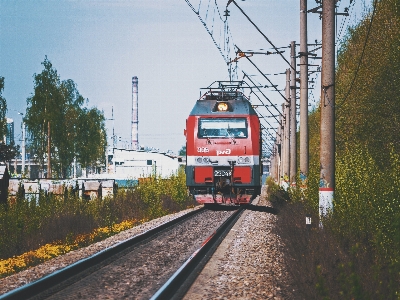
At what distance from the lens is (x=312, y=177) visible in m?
15.9

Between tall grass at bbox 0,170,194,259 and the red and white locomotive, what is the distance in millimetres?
2632

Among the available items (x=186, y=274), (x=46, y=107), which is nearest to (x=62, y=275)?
(x=186, y=274)

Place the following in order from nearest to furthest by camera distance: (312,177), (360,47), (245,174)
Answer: (312,177) → (245,174) → (360,47)

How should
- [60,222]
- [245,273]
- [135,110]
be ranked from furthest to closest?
[135,110] → [60,222] → [245,273]

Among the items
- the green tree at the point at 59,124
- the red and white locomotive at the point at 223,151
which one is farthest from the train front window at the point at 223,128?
the green tree at the point at 59,124

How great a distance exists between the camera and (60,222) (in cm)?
1627

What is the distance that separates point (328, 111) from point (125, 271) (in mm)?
5307

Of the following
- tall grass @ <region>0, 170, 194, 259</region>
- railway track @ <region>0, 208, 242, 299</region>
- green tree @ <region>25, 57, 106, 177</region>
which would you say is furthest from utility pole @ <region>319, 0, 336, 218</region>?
green tree @ <region>25, 57, 106, 177</region>

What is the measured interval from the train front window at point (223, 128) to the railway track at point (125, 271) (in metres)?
5.72

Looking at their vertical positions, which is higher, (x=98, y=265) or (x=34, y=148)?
(x=34, y=148)

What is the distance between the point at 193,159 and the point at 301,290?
45.8ft

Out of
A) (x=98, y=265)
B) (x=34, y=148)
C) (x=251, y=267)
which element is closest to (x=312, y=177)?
(x=251, y=267)

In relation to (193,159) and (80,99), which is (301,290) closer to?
(193,159)

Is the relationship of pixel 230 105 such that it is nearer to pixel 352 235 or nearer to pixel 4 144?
pixel 352 235
